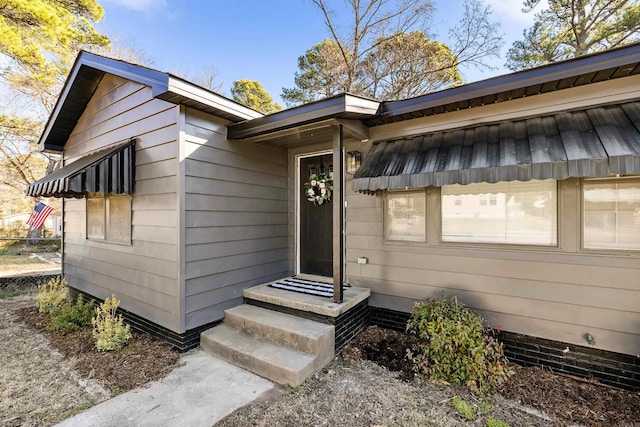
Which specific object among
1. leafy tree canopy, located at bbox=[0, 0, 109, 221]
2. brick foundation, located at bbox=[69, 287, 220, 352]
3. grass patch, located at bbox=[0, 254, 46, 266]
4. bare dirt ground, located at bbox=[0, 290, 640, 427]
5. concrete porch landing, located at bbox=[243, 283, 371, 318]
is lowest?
bare dirt ground, located at bbox=[0, 290, 640, 427]

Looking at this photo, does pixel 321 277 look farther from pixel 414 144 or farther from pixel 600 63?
pixel 600 63

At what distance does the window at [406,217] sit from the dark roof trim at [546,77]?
48.0 inches

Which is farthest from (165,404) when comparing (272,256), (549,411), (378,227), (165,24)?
(165,24)

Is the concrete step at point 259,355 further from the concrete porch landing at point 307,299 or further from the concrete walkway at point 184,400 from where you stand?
the concrete porch landing at point 307,299

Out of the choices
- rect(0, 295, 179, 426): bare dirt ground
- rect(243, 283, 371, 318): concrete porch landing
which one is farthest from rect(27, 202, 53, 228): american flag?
rect(243, 283, 371, 318): concrete porch landing

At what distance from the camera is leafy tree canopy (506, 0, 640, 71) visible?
7941 millimetres

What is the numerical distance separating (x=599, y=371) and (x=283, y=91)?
43.5 feet

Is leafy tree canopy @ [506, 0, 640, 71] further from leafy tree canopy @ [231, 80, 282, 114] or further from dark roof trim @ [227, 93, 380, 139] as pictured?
leafy tree canopy @ [231, 80, 282, 114]

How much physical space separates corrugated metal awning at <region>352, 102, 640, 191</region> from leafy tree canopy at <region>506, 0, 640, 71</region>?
8425 mm

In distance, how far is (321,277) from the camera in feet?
16.2

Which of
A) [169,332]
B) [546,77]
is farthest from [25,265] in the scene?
[546,77]

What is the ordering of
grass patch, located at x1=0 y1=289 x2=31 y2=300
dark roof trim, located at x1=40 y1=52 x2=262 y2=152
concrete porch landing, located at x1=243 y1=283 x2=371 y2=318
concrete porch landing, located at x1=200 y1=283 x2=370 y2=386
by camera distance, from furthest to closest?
A: 1. grass patch, located at x1=0 y1=289 x2=31 y2=300
2. concrete porch landing, located at x1=243 y1=283 x2=371 y2=318
3. dark roof trim, located at x1=40 y1=52 x2=262 y2=152
4. concrete porch landing, located at x1=200 y1=283 x2=370 y2=386

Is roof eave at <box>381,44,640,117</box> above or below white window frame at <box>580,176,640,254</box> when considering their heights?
above

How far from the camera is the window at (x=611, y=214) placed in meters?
2.90
